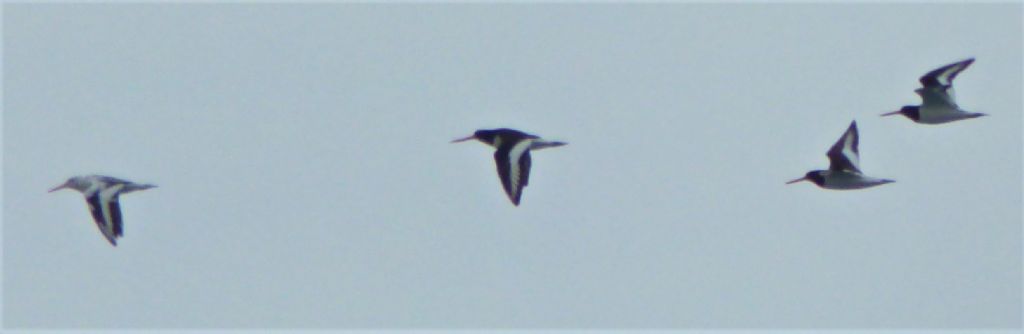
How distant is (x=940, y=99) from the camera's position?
90.2 ft

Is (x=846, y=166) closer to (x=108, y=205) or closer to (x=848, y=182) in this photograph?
(x=848, y=182)

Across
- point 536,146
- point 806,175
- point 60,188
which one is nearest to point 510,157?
point 536,146

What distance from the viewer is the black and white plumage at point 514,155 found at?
26828 millimetres

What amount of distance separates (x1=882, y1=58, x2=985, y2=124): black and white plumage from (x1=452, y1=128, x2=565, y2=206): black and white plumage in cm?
312

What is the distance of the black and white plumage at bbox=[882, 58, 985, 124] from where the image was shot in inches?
1067

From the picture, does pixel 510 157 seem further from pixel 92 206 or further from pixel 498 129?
pixel 92 206

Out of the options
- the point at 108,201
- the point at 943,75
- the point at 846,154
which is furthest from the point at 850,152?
the point at 108,201

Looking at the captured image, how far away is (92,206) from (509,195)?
391 cm

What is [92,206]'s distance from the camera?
93.1 ft

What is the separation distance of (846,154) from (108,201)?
6.38 metres

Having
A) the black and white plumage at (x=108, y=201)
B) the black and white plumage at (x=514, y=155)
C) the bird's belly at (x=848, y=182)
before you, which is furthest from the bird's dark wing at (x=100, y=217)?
the bird's belly at (x=848, y=182)

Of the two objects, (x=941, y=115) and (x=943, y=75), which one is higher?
(x=943, y=75)

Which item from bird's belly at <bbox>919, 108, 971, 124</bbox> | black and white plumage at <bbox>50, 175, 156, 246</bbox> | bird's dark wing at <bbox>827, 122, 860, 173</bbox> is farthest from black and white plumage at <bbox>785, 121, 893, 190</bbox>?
black and white plumage at <bbox>50, 175, 156, 246</bbox>

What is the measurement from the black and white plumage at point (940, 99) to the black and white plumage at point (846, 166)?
0.66 m
